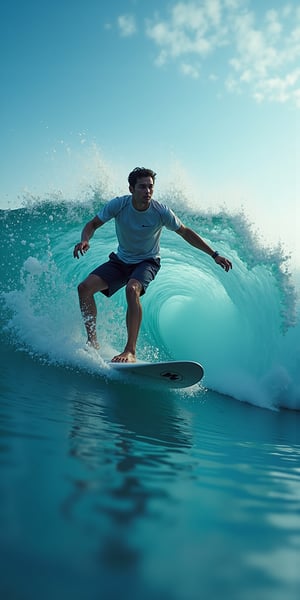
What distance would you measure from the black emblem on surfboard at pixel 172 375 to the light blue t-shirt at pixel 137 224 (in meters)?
1.40

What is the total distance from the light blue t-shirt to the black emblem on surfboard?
1397mm

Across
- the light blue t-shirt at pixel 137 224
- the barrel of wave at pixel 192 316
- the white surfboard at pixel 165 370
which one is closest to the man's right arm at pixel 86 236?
the light blue t-shirt at pixel 137 224

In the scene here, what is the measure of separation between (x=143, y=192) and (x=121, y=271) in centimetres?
98

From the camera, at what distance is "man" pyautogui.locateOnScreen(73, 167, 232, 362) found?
4438 mm

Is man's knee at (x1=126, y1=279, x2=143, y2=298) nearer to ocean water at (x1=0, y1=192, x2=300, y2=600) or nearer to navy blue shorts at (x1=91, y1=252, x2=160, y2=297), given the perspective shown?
navy blue shorts at (x1=91, y1=252, x2=160, y2=297)

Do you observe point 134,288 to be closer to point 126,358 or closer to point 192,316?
point 126,358

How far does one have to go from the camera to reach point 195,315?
10383 millimetres

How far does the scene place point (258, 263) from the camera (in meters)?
7.10

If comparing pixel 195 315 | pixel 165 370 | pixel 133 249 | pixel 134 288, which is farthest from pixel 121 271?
pixel 195 315

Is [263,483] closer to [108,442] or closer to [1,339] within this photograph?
[108,442]

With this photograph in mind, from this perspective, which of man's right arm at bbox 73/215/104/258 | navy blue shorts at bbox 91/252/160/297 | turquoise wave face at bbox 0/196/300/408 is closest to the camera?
man's right arm at bbox 73/215/104/258

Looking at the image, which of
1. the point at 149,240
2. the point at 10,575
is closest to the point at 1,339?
the point at 149,240

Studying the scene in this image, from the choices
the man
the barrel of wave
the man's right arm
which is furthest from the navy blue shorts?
the barrel of wave

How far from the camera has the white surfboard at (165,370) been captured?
4023 mm
